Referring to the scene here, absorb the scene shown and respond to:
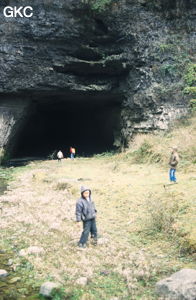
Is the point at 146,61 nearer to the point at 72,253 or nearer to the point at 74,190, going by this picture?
the point at 74,190

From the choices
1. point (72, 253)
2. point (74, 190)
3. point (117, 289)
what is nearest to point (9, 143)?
point (74, 190)

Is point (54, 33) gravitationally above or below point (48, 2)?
below

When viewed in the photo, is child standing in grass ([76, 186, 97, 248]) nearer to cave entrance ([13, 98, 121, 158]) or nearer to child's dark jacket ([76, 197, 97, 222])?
child's dark jacket ([76, 197, 97, 222])

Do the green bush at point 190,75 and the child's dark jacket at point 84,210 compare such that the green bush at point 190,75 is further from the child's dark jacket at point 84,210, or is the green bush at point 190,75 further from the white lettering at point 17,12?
the child's dark jacket at point 84,210

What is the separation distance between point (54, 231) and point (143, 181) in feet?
21.9

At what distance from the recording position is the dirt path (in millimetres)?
7391

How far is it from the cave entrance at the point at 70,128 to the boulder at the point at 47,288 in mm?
27331

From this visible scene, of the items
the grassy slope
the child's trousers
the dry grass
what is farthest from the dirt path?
the dry grass

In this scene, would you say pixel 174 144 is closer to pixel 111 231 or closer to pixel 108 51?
pixel 108 51

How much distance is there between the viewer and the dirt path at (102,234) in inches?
291

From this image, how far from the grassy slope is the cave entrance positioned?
725 inches

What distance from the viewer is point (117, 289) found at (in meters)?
6.93

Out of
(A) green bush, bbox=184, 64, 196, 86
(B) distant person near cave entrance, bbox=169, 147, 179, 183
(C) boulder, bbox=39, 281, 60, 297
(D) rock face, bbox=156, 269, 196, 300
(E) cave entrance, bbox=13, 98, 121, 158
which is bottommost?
(C) boulder, bbox=39, 281, 60, 297

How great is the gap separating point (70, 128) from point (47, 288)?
4045 cm
